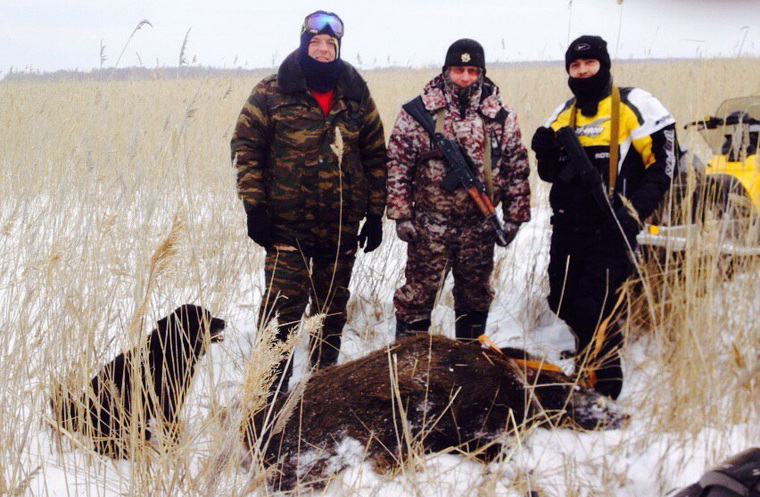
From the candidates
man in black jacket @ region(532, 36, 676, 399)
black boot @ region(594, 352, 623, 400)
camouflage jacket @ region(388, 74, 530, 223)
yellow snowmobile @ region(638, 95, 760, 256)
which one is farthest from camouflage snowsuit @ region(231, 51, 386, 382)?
yellow snowmobile @ region(638, 95, 760, 256)

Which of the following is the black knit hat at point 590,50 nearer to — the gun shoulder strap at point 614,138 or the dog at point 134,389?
the gun shoulder strap at point 614,138

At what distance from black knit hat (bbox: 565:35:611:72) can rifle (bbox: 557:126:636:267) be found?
1.10ft

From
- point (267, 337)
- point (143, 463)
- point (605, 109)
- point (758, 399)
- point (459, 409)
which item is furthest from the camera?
point (605, 109)

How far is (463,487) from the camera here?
1.81 m

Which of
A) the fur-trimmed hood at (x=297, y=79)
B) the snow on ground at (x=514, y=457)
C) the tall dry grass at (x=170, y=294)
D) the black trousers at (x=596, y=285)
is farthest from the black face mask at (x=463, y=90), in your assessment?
the snow on ground at (x=514, y=457)

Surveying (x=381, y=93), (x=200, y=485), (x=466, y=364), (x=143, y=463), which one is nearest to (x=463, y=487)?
(x=466, y=364)

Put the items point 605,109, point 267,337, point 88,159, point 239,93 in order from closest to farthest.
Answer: point 267,337
point 88,159
point 605,109
point 239,93

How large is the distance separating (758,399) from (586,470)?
626mm

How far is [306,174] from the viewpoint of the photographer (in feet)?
8.77

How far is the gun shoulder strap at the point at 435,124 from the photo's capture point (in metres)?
2.78

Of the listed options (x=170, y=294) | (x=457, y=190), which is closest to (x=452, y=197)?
(x=457, y=190)

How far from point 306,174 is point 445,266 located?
2.94 feet

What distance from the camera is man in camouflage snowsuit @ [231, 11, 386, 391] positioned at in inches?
102

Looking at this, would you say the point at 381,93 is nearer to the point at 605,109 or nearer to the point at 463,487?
the point at 605,109
